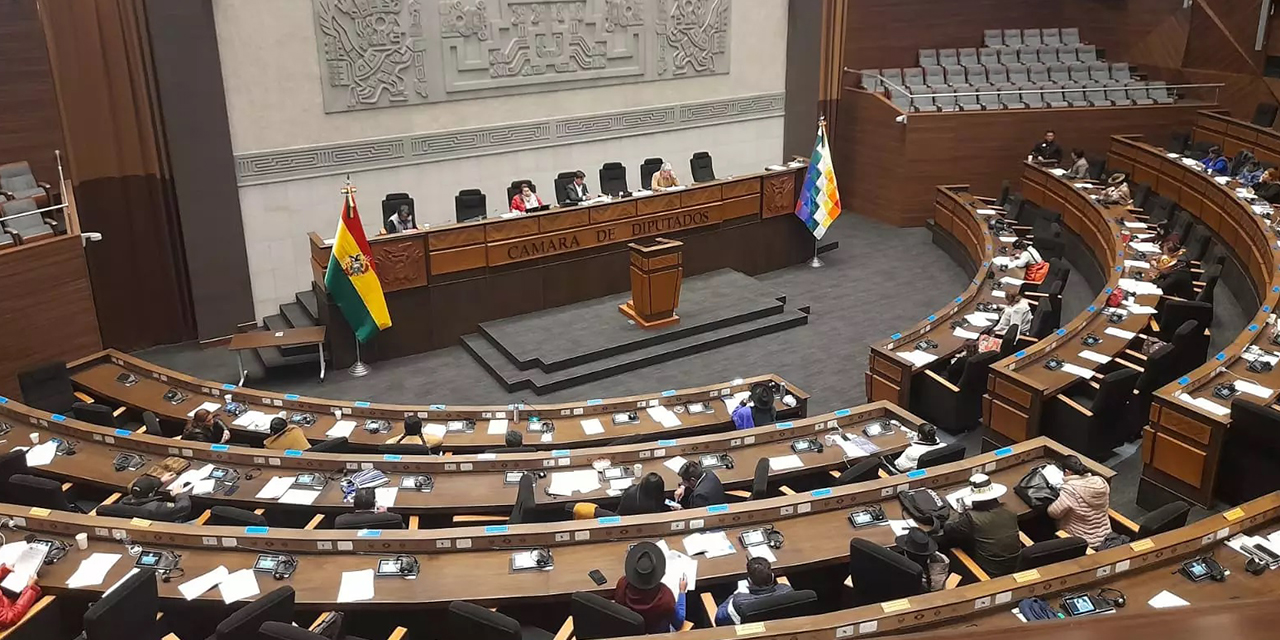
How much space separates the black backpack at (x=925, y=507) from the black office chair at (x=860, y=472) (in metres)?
0.47

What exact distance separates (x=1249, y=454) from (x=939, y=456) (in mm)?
2129

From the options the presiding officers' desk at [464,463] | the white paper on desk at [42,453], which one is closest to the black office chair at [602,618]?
the presiding officers' desk at [464,463]

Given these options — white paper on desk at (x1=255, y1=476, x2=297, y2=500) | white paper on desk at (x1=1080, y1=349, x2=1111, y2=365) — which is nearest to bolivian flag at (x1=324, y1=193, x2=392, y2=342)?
white paper on desk at (x1=255, y1=476, x2=297, y2=500)

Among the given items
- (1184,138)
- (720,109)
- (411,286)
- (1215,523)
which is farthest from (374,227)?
(1184,138)

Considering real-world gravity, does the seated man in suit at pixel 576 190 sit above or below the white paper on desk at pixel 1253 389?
above

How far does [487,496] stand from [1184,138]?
12958mm

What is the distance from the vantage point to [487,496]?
20.7ft

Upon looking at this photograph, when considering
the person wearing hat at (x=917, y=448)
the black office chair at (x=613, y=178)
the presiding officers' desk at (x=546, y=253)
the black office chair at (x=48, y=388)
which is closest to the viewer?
the person wearing hat at (x=917, y=448)

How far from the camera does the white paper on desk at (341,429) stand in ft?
24.8

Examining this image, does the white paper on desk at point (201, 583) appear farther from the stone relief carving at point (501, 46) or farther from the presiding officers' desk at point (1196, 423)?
the stone relief carving at point (501, 46)

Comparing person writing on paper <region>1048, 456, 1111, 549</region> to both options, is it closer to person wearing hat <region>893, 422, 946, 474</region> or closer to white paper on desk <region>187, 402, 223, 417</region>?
person wearing hat <region>893, 422, 946, 474</region>

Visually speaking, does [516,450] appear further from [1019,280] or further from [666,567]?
[1019,280]

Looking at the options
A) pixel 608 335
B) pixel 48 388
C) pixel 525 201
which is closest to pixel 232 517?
pixel 48 388

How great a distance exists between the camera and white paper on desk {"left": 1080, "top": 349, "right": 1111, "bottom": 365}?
816 cm
